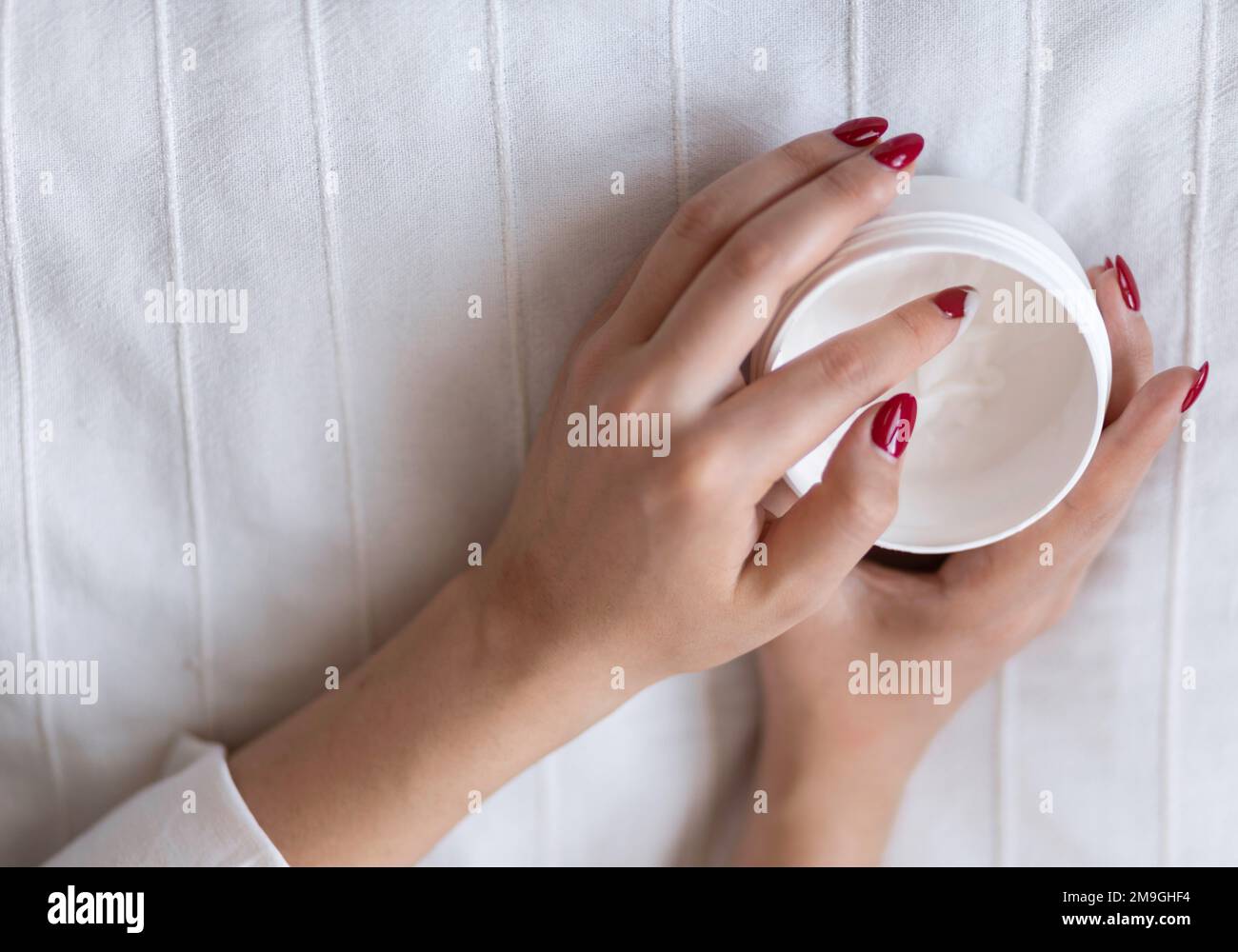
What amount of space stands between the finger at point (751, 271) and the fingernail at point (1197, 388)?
9.5 inches

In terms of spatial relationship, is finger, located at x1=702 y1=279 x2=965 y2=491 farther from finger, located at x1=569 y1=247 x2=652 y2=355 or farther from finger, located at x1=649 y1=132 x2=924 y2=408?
finger, located at x1=569 y1=247 x2=652 y2=355

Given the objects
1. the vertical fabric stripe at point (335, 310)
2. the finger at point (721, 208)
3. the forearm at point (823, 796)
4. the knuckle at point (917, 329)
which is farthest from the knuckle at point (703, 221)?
the forearm at point (823, 796)

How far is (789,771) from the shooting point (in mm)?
698

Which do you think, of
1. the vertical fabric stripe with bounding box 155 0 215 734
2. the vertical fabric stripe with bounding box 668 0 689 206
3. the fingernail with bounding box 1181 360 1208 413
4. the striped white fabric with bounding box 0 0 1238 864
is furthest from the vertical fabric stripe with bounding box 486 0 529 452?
the fingernail with bounding box 1181 360 1208 413

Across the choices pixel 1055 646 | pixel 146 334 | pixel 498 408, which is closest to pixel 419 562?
pixel 498 408

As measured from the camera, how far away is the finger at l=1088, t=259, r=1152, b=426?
1.92 ft

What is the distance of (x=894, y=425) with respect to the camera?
1.65 ft

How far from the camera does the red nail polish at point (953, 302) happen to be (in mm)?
500

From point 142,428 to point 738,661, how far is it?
0.44 m

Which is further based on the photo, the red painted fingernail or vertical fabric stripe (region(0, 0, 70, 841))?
vertical fabric stripe (region(0, 0, 70, 841))

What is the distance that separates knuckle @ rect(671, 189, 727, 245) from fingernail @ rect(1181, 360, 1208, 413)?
307 millimetres

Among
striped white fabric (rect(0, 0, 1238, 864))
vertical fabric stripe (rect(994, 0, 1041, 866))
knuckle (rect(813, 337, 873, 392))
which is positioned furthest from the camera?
vertical fabric stripe (rect(994, 0, 1041, 866))
